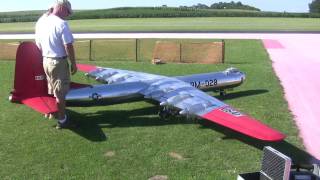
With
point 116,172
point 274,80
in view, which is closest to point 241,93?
point 274,80

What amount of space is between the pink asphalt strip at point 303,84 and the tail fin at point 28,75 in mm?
5565

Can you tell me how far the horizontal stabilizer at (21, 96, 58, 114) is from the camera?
Result: 989cm

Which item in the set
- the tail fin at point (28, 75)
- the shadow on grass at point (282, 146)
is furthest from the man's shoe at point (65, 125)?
the shadow on grass at point (282, 146)

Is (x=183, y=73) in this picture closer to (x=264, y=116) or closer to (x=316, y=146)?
(x=264, y=116)

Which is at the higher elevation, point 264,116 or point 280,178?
point 280,178

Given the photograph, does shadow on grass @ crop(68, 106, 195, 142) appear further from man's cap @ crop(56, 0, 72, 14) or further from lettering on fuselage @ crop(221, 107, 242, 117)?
man's cap @ crop(56, 0, 72, 14)

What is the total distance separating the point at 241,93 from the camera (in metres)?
14.4

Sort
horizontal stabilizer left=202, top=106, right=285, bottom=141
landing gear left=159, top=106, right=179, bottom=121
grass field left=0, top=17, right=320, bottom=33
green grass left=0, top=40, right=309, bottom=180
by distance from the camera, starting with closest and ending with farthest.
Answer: green grass left=0, top=40, right=309, bottom=180 → horizontal stabilizer left=202, top=106, right=285, bottom=141 → landing gear left=159, top=106, right=179, bottom=121 → grass field left=0, top=17, right=320, bottom=33

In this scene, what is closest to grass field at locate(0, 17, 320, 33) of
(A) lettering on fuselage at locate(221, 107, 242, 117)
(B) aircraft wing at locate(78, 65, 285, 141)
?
(B) aircraft wing at locate(78, 65, 285, 141)

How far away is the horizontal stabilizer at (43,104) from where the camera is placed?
989cm

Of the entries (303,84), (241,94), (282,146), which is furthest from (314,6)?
(282,146)

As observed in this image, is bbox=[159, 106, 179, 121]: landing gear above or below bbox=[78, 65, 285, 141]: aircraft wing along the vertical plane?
below

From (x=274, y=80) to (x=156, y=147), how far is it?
8.82m

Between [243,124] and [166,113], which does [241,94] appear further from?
[243,124]
